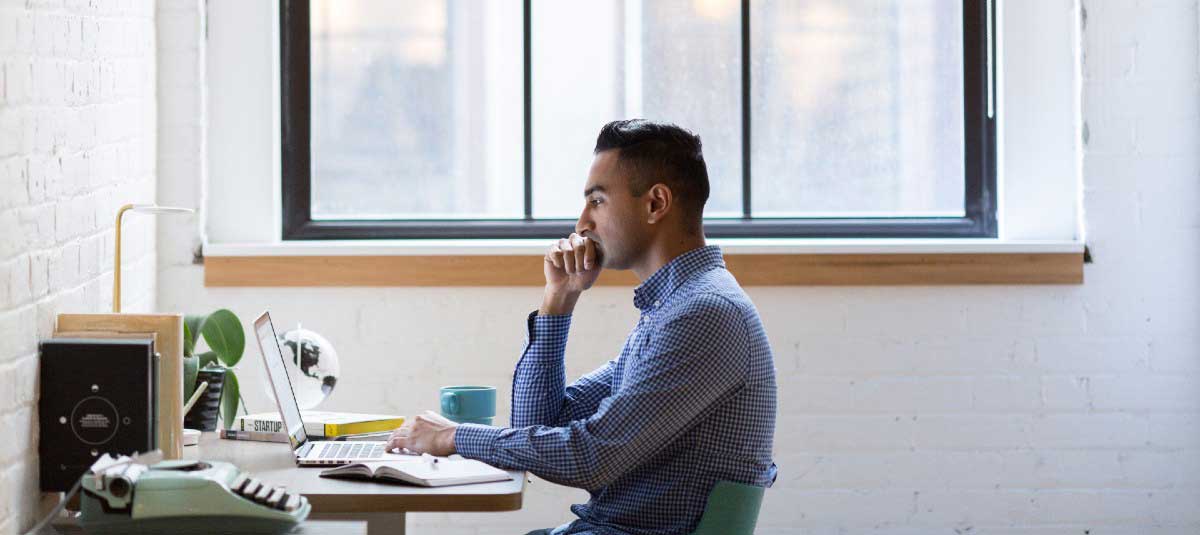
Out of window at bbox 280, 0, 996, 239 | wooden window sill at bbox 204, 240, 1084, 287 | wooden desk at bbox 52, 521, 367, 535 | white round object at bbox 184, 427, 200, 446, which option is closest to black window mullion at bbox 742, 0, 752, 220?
window at bbox 280, 0, 996, 239

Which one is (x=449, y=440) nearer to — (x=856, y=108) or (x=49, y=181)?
(x=49, y=181)

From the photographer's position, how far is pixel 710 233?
3.59 meters

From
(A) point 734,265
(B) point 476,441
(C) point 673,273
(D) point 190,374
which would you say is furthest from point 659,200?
(A) point 734,265

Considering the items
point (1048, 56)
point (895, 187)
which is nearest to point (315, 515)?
point (895, 187)

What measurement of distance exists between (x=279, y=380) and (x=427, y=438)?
0.32m

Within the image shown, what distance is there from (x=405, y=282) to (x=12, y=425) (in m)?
1.54

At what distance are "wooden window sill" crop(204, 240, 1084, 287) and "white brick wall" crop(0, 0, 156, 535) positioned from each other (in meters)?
0.56

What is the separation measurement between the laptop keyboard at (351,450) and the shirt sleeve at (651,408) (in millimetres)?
237

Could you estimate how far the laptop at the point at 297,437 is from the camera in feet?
7.36

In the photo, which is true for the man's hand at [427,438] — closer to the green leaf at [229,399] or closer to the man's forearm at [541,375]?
the man's forearm at [541,375]

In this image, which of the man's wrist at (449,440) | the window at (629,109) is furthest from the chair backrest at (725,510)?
the window at (629,109)

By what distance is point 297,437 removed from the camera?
2.40 m

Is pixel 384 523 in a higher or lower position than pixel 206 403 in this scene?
lower

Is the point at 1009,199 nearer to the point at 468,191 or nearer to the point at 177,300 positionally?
the point at 468,191
